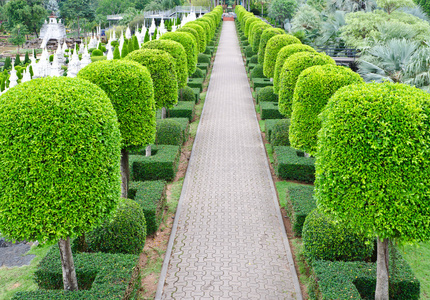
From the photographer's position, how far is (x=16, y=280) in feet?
26.1

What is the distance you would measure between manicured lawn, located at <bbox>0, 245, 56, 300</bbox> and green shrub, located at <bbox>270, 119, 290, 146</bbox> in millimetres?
9028

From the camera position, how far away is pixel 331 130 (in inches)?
235

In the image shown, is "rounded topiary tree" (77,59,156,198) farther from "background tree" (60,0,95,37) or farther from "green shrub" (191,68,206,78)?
"background tree" (60,0,95,37)

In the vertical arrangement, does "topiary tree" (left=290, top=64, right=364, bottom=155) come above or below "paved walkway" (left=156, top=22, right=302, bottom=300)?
above

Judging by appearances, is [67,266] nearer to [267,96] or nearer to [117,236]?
[117,236]

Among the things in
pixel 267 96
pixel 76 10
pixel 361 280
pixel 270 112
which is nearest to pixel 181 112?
pixel 270 112

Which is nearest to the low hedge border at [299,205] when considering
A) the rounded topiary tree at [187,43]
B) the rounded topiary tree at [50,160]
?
the rounded topiary tree at [50,160]

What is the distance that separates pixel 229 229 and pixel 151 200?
2101 millimetres

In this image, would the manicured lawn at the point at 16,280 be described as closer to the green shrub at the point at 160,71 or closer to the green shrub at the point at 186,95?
the green shrub at the point at 160,71

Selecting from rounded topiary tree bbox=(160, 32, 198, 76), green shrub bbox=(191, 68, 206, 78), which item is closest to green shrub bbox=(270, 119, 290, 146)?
rounded topiary tree bbox=(160, 32, 198, 76)

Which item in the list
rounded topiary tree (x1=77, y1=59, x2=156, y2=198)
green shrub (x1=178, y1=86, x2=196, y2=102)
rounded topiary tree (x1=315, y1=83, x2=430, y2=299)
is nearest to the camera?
rounded topiary tree (x1=315, y1=83, x2=430, y2=299)

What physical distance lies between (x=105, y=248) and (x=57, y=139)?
11.0ft

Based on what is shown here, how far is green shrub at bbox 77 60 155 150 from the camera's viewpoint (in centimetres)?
919

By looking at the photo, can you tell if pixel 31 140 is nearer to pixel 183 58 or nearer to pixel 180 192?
pixel 180 192
